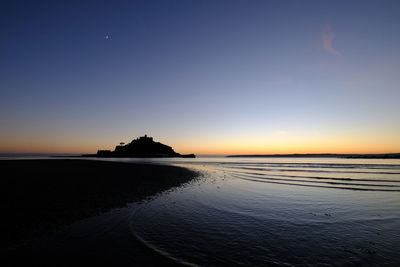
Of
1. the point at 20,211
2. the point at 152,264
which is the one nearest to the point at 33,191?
the point at 20,211

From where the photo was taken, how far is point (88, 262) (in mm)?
5520

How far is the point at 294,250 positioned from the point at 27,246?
8741 millimetres

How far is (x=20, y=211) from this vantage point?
9.59m

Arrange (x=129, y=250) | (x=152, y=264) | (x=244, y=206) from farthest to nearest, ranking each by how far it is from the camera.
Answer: (x=244, y=206), (x=129, y=250), (x=152, y=264)

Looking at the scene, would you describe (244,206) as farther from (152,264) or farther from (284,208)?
(152,264)

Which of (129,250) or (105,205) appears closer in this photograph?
(129,250)

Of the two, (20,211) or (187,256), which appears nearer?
(187,256)

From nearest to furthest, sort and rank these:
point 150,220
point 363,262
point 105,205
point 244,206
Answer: point 363,262 → point 150,220 → point 105,205 → point 244,206

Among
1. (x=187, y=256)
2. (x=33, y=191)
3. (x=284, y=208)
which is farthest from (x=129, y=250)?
(x=33, y=191)

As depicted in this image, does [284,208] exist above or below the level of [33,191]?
below

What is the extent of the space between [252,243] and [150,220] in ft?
16.2

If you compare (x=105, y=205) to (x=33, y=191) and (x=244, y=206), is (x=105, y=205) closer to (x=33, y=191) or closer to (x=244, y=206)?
(x=33, y=191)

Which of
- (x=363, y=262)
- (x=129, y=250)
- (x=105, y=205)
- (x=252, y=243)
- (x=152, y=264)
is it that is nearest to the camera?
(x=152, y=264)

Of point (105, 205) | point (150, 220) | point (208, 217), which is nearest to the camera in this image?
point (150, 220)
